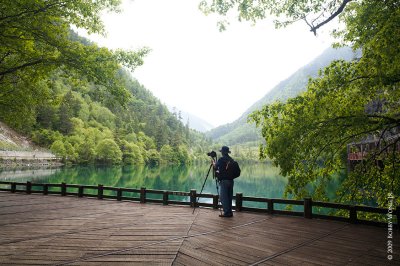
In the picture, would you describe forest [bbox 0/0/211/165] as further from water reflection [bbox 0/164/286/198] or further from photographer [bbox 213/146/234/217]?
water reflection [bbox 0/164/286/198]

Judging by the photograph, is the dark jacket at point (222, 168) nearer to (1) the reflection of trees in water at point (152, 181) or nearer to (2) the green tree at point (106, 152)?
(1) the reflection of trees in water at point (152, 181)

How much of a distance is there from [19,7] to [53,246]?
6522 millimetres

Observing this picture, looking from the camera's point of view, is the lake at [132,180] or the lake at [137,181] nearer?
the lake at [137,181]

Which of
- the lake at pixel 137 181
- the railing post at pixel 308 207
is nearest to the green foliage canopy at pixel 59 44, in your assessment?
the railing post at pixel 308 207

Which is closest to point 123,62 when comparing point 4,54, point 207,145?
point 4,54

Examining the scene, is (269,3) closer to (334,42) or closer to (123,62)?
(334,42)

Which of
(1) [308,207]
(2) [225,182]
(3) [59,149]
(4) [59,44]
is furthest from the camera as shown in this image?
(3) [59,149]

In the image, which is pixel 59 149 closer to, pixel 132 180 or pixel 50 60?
pixel 132 180

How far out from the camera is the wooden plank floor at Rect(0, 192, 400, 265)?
4.72 m

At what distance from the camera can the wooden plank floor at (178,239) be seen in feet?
15.5

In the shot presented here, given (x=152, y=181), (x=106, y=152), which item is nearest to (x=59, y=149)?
(x=106, y=152)

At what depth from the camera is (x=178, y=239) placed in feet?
19.3

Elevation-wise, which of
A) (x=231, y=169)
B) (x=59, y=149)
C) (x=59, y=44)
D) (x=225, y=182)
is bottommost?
(x=225, y=182)

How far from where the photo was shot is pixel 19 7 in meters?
7.36
